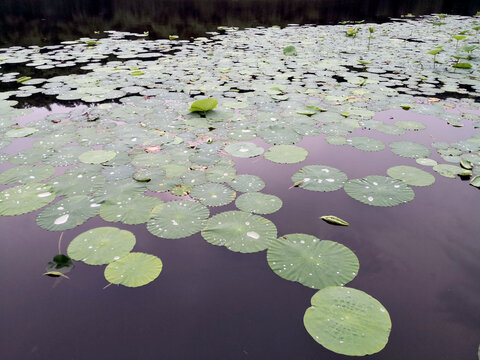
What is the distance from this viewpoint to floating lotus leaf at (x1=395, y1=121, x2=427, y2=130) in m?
3.66

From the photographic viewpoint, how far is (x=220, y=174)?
106 inches

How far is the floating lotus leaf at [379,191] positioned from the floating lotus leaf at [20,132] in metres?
3.51

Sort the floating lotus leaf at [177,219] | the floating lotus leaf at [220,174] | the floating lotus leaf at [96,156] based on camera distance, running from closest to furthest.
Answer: the floating lotus leaf at [177,219], the floating lotus leaf at [220,174], the floating lotus leaf at [96,156]

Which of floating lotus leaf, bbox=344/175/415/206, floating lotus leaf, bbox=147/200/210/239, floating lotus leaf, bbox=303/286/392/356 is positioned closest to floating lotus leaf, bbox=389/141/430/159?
floating lotus leaf, bbox=344/175/415/206

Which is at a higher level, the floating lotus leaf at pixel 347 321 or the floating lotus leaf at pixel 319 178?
the floating lotus leaf at pixel 319 178

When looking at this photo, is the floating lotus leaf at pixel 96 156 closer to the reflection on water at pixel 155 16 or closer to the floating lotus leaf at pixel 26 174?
the floating lotus leaf at pixel 26 174

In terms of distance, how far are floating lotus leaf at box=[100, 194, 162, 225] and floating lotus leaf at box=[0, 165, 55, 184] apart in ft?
2.64

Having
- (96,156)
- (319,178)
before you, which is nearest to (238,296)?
(319,178)

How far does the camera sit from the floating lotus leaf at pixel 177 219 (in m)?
2.07

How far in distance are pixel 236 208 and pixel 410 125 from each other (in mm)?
2716

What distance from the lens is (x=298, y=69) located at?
6188mm

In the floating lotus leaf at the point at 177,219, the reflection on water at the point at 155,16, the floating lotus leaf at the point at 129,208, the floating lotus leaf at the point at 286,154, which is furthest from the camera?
the reflection on water at the point at 155,16

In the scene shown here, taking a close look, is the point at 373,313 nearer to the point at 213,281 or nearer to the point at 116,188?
the point at 213,281

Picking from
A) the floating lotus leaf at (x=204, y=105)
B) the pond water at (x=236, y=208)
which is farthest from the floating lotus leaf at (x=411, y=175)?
the floating lotus leaf at (x=204, y=105)
